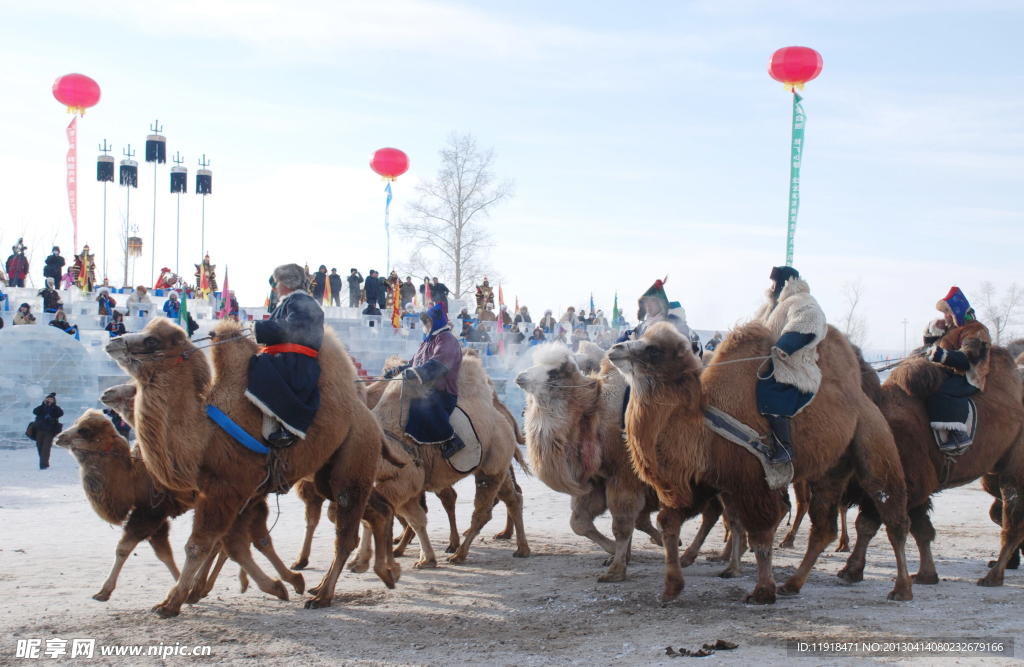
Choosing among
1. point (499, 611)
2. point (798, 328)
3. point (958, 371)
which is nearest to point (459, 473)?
point (499, 611)

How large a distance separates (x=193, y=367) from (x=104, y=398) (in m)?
0.87

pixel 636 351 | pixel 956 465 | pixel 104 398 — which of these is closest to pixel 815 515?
pixel 956 465

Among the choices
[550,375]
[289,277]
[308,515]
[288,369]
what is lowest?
[308,515]

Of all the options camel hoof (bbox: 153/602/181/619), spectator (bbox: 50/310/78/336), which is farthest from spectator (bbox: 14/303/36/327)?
camel hoof (bbox: 153/602/181/619)

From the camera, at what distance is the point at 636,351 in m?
5.63

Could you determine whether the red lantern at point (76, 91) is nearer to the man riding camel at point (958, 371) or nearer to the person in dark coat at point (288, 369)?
the person in dark coat at point (288, 369)

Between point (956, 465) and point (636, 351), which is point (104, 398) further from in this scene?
point (956, 465)

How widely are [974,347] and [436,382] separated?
456 centimetres

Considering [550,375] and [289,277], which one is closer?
[289,277]

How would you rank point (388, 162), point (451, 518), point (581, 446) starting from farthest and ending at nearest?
1. point (388, 162)
2. point (451, 518)
3. point (581, 446)

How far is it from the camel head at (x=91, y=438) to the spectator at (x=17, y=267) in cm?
1940

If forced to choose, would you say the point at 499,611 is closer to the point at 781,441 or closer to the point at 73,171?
the point at 781,441

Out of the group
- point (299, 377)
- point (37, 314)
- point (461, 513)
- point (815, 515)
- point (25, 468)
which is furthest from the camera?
point (37, 314)

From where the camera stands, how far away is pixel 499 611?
5.75m
